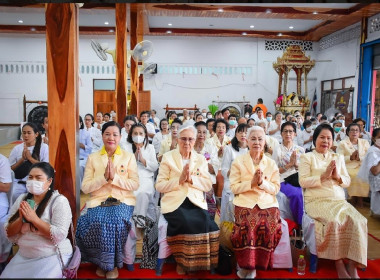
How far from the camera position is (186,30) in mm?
14859

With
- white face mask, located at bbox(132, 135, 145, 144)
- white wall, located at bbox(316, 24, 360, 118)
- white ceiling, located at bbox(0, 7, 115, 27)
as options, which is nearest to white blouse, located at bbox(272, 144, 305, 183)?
white face mask, located at bbox(132, 135, 145, 144)

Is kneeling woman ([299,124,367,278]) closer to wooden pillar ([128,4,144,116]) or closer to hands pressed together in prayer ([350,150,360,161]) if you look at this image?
hands pressed together in prayer ([350,150,360,161])

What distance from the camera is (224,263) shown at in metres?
3.16

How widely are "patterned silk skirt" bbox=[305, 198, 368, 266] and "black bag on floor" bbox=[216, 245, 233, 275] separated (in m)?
0.81

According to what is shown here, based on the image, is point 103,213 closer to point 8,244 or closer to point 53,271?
point 53,271

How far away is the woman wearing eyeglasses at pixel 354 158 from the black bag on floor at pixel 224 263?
288 cm

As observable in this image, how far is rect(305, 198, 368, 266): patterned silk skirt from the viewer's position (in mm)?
2979

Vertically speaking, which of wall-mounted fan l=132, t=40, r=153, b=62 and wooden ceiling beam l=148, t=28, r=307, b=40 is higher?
wooden ceiling beam l=148, t=28, r=307, b=40

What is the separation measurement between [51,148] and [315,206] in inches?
99.7

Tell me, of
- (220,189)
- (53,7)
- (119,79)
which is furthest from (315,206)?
(119,79)

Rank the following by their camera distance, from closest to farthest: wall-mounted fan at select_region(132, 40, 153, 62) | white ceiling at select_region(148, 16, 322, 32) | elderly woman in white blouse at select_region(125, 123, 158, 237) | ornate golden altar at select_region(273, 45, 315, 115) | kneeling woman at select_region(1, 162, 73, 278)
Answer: kneeling woman at select_region(1, 162, 73, 278), elderly woman in white blouse at select_region(125, 123, 158, 237), wall-mounted fan at select_region(132, 40, 153, 62), white ceiling at select_region(148, 16, 322, 32), ornate golden altar at select_region(273, 45, 315, 115)

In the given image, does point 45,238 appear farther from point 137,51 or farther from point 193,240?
point 137,51

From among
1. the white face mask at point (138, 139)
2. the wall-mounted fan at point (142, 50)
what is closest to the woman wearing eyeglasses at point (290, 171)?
the white face mask at point (138, 139)

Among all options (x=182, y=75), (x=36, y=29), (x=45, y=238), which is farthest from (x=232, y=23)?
(x=45, y=238)
